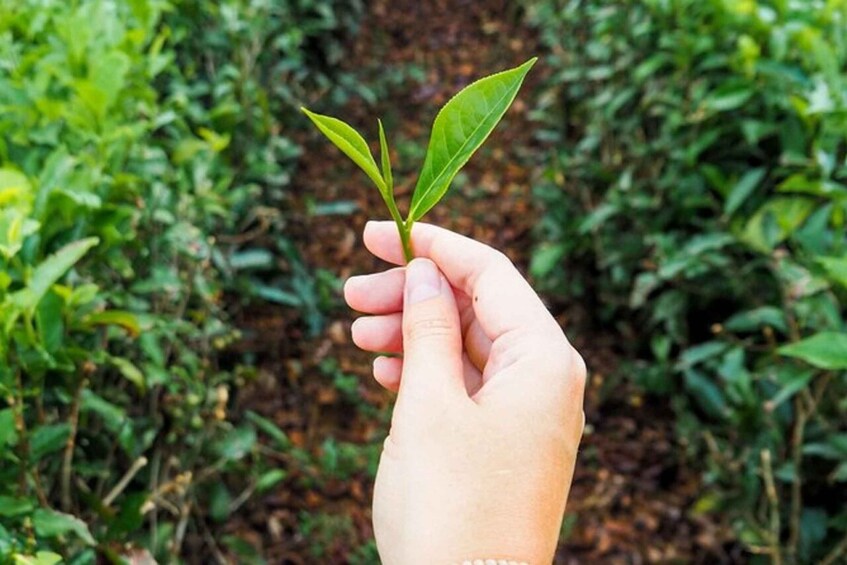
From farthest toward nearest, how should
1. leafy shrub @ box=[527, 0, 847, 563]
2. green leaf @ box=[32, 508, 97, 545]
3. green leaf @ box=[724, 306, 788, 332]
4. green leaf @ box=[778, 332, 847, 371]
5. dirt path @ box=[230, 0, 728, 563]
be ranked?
dirt path @ box=[230, 0, 728, 563] → green leaf @ box=[724, 306, 788, 332] → leafy shrub @ box=[527, 0, 847, 563] → green leaf @ box=[778, 332, 847, 371] → green leaf @ box=[32, 508, 97, 545]

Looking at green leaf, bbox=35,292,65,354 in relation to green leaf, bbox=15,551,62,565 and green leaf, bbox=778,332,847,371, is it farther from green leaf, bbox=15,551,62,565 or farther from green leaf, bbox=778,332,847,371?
green leaf, bbox=778,332,847,371

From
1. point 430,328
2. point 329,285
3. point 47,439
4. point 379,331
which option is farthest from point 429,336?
→ point 329,285

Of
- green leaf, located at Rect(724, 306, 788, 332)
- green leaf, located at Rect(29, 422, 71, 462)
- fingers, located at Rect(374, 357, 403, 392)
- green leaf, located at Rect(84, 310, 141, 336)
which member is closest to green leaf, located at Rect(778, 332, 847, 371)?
green leaf, located at Rect(724, 306, 788, 332)

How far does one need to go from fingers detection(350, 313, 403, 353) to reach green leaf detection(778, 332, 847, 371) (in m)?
0.92

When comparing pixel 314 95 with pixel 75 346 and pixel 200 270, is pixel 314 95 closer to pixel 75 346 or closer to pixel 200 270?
pixel 200 270

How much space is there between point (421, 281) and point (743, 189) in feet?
5.60

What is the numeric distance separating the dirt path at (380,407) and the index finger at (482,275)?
167 centimetres

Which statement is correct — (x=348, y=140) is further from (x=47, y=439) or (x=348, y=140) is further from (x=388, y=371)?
(x=47, y=439)

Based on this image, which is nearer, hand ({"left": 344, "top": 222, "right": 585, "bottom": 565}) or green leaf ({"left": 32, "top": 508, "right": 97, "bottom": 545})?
hand ({"left": 344, "top": 222, "right": 585, "bottom": 565})

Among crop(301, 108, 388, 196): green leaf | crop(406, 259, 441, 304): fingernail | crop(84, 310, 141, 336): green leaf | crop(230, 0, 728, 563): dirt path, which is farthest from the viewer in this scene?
crop(230, 0, 728, 563): dirt path

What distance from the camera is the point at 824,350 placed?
6.47 feet

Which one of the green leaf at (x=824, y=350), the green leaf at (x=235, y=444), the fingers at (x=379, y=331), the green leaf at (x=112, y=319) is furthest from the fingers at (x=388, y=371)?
the green leaf at (x=235, y=444)

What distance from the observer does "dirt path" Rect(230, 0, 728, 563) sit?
9.80 ft

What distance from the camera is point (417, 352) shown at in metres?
1.29
